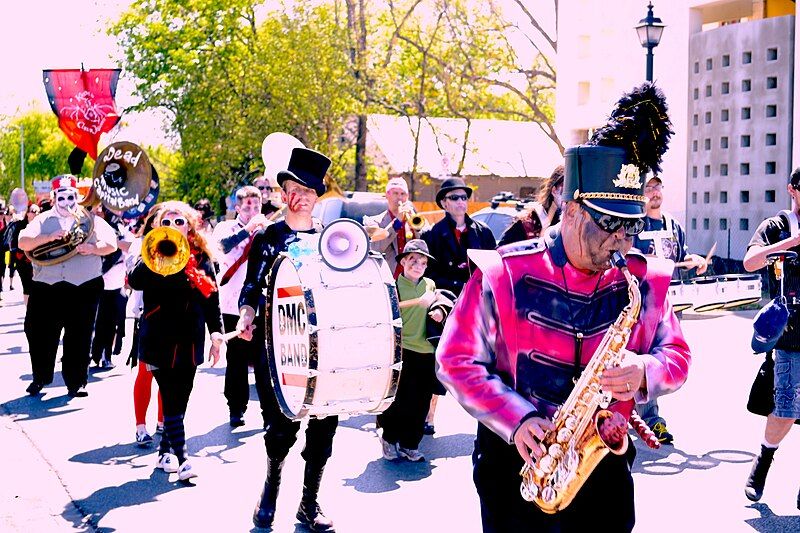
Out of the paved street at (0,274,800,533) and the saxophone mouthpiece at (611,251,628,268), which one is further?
the paved street at (0,274,800,533)

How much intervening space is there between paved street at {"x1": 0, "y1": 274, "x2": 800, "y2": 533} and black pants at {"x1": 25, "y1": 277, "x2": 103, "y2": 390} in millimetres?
309

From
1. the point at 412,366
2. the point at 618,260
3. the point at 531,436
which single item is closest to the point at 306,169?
the point at 412,366

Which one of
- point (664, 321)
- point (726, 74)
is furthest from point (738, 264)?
point (664, 321)

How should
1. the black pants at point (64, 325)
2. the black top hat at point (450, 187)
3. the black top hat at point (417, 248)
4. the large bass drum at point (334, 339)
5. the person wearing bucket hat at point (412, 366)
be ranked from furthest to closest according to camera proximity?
the black pants at point (64, 325), the black top hat at point (450, 187), the black top hat at point (417, 248), the person wearing bucket hat at point (412, 366), the large bass drum at point (334, 339)

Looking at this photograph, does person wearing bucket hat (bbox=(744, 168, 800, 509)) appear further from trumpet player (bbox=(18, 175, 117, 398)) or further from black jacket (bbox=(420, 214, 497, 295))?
trumpet player (bbox=(18, 175, 117, 398))

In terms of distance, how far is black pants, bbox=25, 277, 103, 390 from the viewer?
10.8 m

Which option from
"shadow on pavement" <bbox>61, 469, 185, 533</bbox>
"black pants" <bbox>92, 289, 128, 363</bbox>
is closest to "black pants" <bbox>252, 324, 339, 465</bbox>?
"shadow on pavement" <bbox>61, 469, 185, 533</bbox>

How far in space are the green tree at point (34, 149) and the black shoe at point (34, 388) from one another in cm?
9092

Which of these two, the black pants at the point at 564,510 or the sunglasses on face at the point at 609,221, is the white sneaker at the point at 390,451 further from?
the sunglasses on face at the point at 609,221

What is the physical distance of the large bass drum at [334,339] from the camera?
5.69 meters

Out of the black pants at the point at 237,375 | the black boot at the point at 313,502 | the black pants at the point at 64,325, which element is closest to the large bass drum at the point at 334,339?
the black boot at the point at 313,502

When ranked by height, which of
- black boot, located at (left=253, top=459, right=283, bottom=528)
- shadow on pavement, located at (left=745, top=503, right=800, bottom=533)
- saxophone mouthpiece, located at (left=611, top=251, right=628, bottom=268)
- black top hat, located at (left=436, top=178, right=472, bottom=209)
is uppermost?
black top hat, located at (left=436, top=178, right=472, bottom=209)

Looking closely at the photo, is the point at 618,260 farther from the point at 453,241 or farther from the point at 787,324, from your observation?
the point at 453,241

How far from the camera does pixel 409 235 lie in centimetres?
999
